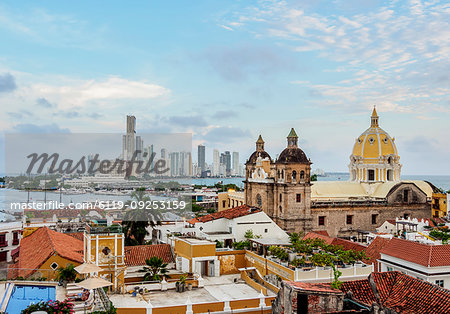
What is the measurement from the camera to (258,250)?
22.9m

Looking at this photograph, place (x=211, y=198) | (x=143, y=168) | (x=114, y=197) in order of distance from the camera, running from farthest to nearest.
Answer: (x=211, y=198) < (x=114, y=197) < (x=143, y=168)

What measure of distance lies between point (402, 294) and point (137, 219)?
21.4 meters

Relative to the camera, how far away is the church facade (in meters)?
42.1

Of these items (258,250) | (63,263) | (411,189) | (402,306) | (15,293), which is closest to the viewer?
(402,306)

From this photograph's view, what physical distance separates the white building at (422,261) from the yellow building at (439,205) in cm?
3434

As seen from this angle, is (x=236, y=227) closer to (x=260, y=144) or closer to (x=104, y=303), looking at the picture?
(x=104, y=303)

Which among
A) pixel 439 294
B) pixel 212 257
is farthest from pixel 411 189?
pixel 439 294

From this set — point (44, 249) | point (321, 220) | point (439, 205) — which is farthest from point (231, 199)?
point (44, 249)

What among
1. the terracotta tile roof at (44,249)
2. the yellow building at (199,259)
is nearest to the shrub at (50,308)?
the terracotta tile roof at (44,249)

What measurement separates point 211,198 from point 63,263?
90.0 metres

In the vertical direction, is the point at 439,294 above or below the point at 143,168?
below

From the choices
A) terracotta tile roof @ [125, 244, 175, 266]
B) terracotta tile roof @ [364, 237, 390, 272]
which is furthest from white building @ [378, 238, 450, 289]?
terracotta tile roof @ [125, 244, 175, 266]

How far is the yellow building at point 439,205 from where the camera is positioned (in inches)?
1990

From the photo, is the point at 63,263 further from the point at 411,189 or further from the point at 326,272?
the point at 411,189
